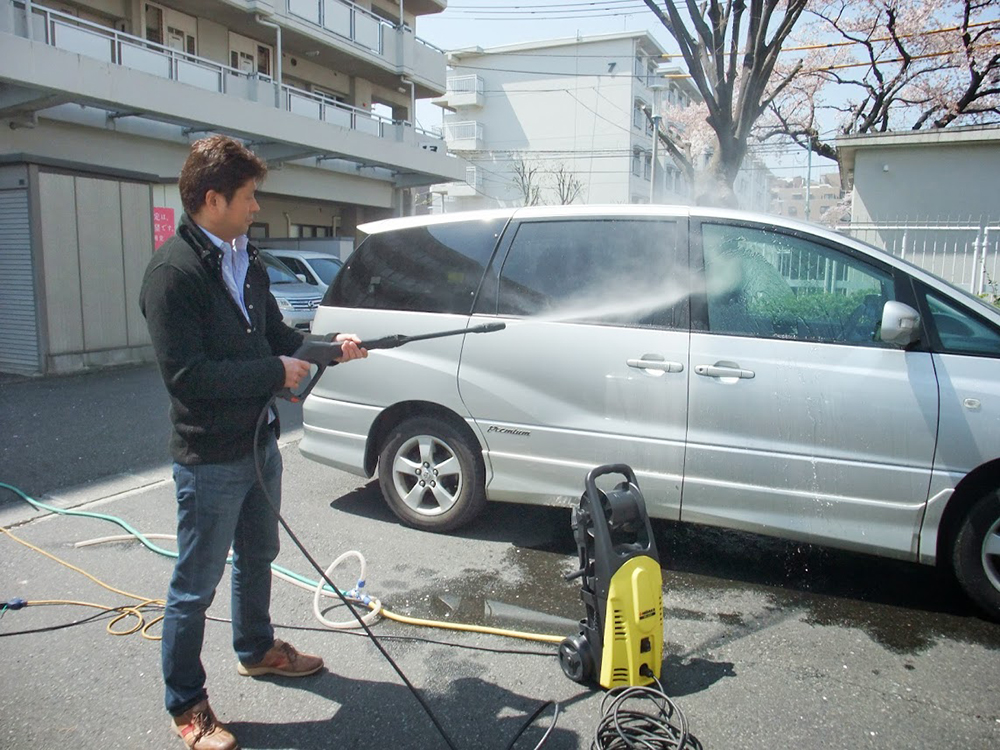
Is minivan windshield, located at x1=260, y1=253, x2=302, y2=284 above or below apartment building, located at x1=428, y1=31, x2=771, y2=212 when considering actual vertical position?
below

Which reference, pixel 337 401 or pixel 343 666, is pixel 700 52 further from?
pixel 343 666

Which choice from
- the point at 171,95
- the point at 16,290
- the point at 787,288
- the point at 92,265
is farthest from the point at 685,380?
the point at 171,95

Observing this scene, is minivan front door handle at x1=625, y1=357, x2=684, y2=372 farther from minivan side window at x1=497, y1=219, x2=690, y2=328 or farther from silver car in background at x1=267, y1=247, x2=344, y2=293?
silver car in background at x1=267, y1=247, x2=344, y2=293

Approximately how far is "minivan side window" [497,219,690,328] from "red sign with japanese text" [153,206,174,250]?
8.23 meters

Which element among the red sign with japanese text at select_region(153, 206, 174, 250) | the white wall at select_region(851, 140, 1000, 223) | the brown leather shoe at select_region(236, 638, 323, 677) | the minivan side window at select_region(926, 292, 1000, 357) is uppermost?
the white wall at select_region(851, 140, 1000, 223)

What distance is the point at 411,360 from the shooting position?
430 cm

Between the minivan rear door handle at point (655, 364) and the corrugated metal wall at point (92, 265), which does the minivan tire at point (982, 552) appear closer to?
the minivan rear door handle at point (655, 364)

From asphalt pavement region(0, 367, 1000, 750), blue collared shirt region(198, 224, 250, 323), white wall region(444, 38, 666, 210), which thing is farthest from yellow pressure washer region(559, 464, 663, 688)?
white wall region(444, 38, 666, 210)

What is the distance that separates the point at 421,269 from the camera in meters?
4.41

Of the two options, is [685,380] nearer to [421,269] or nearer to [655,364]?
[655,364]

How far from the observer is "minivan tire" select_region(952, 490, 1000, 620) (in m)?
3.30

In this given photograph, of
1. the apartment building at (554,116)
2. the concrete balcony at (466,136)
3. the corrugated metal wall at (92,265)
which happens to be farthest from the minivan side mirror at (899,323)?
the concrete balcony at (466,136)

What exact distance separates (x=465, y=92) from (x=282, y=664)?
152 ft

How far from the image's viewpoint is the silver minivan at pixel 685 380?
3361 millimetres
